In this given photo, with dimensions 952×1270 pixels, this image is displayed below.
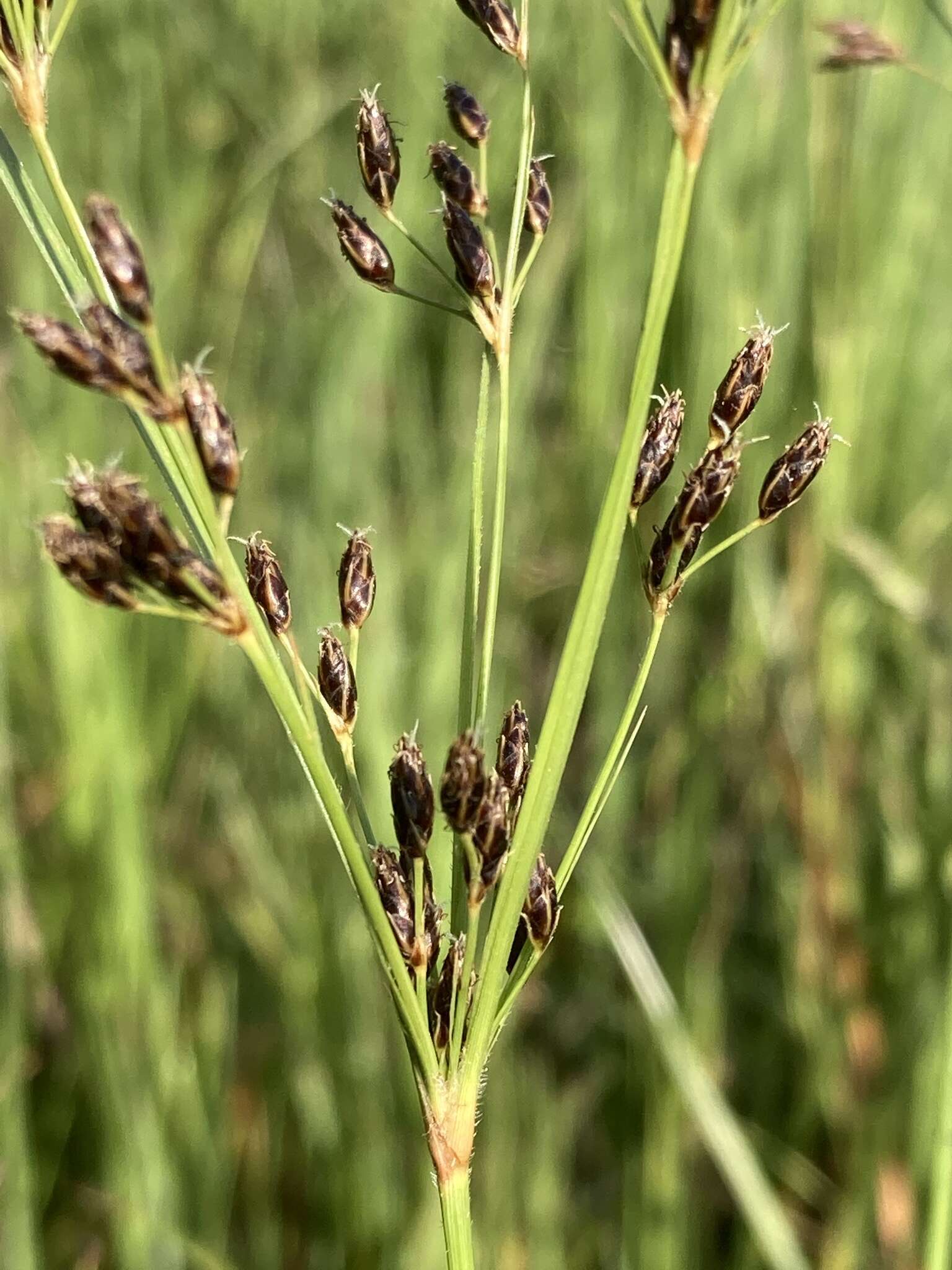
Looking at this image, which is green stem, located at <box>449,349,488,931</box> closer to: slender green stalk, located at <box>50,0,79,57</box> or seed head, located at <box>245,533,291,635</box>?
seed head, located at <box>245,533,291,635</box>

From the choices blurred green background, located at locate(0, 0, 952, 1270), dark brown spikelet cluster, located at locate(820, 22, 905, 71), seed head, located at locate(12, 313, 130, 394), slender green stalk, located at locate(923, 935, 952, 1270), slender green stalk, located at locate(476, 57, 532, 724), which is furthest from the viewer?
blurred green background, located at locate(0, 0, 952, 1270)

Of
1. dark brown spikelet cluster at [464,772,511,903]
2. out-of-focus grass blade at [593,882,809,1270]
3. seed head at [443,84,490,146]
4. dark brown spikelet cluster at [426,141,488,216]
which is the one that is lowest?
out-of-focus grass blade at [593,882,809,1270]

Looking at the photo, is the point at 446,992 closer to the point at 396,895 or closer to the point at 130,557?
the point at 396,895

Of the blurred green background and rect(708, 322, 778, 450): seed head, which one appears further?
the blurred green background

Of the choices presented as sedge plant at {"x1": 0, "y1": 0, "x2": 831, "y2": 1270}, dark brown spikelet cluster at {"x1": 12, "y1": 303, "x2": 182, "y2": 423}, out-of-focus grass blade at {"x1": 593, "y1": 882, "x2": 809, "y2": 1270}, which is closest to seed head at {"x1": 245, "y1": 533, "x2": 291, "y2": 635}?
sedge plant at {"x1": 0, "y1": 0, "x2": 831, "y2": 1270}

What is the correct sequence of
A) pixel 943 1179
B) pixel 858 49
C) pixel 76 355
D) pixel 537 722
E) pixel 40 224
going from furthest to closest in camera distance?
pixel 537 722 → pixel 858 49 → pixel 943 1179 → pixel 40 224 → pixel 76 355

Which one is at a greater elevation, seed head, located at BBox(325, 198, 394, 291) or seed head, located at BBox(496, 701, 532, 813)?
seed head, located at BBox(325, 198, 394, 291)

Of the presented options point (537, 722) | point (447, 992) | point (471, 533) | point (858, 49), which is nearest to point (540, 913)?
point (447, 992)
